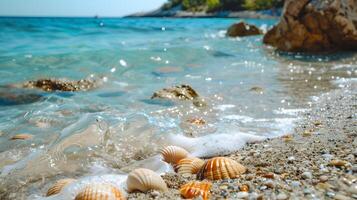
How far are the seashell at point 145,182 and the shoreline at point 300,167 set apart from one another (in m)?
0.06

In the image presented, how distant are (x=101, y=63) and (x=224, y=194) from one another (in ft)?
26.7

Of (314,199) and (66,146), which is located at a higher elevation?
(314,199)

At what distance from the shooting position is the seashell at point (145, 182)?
278 centimetres

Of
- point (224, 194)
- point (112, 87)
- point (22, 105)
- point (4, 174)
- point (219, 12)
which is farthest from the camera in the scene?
point (219, 12)

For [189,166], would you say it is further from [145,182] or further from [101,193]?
[101,193]

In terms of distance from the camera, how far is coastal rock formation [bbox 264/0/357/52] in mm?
11102

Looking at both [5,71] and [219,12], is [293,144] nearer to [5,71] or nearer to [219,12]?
[5,71]

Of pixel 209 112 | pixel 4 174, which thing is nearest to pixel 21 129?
pixel 4 174

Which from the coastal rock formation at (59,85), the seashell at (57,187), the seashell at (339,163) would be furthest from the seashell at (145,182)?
the coastal rock formation at (59,85)

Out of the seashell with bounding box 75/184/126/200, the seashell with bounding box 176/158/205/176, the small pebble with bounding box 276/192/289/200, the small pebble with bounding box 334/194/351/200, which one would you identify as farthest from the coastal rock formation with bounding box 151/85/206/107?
the small pebble with bounding box 334/194/351/200

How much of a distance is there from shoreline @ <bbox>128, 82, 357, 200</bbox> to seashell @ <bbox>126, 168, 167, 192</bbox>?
0.06m

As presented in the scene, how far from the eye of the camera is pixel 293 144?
362 cm

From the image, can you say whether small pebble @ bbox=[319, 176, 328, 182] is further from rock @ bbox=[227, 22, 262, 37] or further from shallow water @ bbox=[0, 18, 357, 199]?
rock @ bbox=[227, 22, 262, 37]

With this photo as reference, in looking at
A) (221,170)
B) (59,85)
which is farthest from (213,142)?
(59,85)
